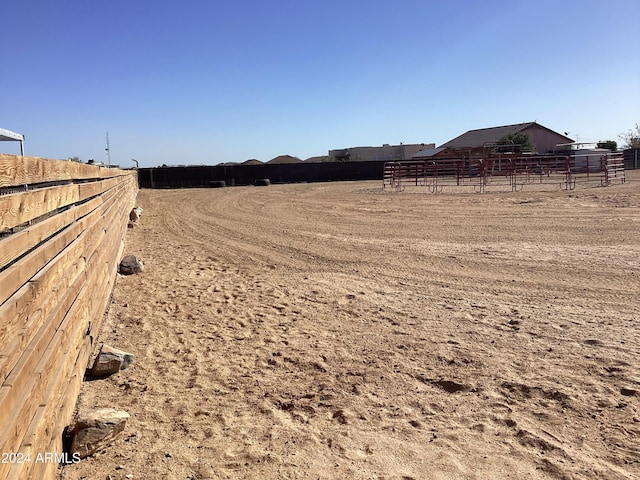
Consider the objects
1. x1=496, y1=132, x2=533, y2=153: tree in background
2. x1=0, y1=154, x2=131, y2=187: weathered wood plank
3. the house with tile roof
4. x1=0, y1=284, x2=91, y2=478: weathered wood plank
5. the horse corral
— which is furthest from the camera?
the house with tile roof

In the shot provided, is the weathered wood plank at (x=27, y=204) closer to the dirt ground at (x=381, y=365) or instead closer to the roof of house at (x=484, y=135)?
the dirt ground at (x=381, y=365)

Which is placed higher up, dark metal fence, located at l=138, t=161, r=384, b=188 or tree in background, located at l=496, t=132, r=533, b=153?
tree in background, located at l=496, t=132, r=533, b=153

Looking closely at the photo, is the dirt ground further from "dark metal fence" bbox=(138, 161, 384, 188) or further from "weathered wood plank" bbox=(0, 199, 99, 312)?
"dark metal fence" bbox=(138, 161, 384, 188)

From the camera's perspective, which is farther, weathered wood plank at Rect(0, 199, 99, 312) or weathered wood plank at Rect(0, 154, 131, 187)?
weathered wood plank at Rect(0, 154, 131, 187)

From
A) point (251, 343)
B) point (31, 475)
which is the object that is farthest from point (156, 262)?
point (31, 475)

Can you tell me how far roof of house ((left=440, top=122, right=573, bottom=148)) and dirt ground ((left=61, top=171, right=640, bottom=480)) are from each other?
5957cm

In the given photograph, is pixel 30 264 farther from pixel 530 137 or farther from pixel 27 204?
Result: pixel 530 137

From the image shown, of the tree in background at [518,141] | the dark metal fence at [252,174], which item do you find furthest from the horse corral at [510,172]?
the tree in background at [518,141]

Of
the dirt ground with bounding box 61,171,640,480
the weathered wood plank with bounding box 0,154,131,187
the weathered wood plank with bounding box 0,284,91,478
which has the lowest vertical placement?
the dirt ground with bounding box 61,171,640,480

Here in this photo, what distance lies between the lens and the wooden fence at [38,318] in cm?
243

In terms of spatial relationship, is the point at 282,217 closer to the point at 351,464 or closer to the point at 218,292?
the point at 218,292

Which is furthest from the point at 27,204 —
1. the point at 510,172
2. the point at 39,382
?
the point at 510,172

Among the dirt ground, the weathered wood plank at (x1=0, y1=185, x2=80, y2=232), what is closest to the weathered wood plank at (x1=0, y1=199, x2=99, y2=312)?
the weathered wood plank at (x1=0, y1=185, x2=80, y2=232)

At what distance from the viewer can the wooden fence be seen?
2426 mm
